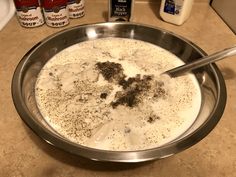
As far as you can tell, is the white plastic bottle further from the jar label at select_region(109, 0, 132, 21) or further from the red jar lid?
the red jar lid

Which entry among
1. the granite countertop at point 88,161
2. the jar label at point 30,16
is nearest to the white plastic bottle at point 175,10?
the granite countertop at point 88,161

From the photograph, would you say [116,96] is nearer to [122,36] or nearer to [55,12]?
[122,36]

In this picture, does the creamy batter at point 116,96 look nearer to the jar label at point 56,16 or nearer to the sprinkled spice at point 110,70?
the sprinkled spice at point 110,70

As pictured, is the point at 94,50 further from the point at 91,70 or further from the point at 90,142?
the point at 90,142

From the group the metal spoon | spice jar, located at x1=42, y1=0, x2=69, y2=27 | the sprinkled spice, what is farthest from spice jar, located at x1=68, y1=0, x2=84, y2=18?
the metal spoon

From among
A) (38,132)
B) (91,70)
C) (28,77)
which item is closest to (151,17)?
(91,70)

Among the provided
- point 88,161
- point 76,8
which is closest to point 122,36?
point 76,8

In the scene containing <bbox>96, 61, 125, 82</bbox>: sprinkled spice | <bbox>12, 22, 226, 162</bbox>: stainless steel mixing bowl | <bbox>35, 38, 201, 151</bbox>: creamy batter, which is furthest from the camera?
<bbox>96, 61, 125, 82</bbox>: sprinkled spice
